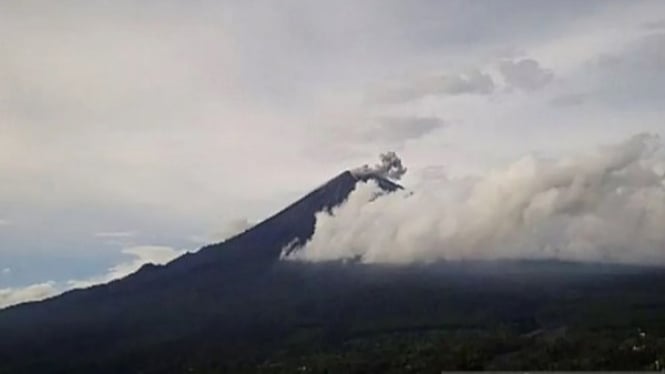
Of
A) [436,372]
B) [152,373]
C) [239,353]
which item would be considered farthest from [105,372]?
[436,372]

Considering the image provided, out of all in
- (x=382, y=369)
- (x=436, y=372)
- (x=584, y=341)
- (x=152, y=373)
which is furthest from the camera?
(x=152, y=373)

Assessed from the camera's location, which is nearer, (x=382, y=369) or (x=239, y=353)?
(x=382, y=369)

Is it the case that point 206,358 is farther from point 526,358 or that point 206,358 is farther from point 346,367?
point 526,358

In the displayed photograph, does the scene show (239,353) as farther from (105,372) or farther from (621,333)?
(621,333)

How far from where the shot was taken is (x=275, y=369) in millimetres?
167000

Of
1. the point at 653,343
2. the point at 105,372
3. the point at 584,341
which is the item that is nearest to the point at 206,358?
the point at 105,372

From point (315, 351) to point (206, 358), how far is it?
929 inches

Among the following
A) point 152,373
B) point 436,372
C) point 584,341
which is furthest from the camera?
point 152,373

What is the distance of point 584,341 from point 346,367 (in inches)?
1887

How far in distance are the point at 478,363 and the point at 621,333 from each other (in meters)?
53.9

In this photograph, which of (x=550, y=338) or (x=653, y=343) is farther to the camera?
(x=550, y=338)

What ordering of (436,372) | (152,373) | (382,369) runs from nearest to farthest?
1. (436,372)
2. (382,369)
3. (152,373)

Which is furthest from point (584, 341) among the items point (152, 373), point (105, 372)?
point (105, 372)

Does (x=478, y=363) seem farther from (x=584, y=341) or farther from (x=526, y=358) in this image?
(x=584, y=341)
